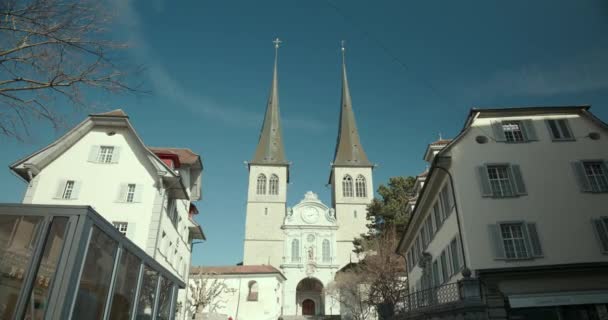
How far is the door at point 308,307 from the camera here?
59.9 m

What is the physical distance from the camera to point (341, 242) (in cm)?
6159

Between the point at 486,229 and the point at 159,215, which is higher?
the point at 159,215

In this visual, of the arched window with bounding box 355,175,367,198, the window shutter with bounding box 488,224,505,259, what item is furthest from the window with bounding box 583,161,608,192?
the arched window with bounding box 355,175,367,198

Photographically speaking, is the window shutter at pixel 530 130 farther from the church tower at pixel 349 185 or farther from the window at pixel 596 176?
the church tower at pixel 349 185

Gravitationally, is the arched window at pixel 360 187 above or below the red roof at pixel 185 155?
above

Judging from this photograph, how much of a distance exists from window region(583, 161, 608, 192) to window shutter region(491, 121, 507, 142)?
3.52 metres

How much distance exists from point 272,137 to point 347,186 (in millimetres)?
16430

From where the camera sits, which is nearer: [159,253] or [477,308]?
[477,308]

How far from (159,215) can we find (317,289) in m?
44.4

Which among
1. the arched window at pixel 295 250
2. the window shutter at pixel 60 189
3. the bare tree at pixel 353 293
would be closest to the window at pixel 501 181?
the window shutter at pixel 60 189

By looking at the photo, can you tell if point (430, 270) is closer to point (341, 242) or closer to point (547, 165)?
point (547, 165)

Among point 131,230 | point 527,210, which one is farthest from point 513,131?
point 131,230

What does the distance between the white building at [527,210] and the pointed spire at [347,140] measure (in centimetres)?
4932

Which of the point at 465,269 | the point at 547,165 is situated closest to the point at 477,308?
the point at 465,269
